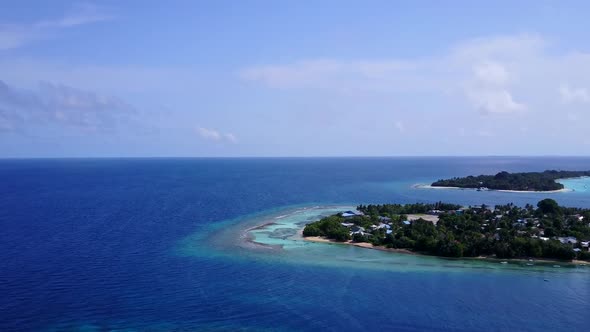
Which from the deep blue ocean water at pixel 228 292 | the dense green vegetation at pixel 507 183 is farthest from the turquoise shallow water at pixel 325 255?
the dense green vegetation at pixel 507 183

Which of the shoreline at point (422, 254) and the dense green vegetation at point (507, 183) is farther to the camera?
the dense green vegetation at point (507, 183)

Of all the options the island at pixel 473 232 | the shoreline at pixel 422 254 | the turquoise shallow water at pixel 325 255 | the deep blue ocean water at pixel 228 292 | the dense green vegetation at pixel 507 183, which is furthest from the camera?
the dense green vegetation at pixel 507 183

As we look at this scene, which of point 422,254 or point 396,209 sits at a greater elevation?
point 396,209

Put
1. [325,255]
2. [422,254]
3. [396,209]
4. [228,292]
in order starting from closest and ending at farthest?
[228,292] → [325,255] → [422,254] → [396,209]

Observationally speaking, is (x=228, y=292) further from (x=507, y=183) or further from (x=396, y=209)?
(x=507, y=183)

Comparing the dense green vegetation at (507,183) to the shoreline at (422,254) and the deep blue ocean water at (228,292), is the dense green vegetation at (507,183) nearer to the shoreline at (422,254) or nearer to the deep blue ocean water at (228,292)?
the shoreline at (422,254)

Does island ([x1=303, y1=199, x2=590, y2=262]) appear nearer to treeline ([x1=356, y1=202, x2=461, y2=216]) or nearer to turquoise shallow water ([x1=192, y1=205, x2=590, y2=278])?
treeline ([x1=356, y1=202, x2=461, y2=216])

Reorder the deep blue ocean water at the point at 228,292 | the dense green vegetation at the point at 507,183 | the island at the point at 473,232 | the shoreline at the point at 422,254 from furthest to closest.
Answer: the dense green vegetation at the point at 507,183
the island at the point at 473,232
the shoreline at the point at 422,254
the deep blue ocean water at the point at 228,292

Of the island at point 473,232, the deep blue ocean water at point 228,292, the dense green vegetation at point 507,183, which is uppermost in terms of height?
the dense green vegetation at point 507,183

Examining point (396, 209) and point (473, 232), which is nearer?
point (473, 232)

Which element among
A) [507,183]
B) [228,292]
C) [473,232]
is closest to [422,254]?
[473,232]
